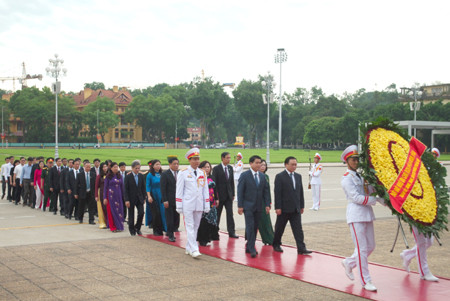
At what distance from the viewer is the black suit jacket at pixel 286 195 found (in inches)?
341

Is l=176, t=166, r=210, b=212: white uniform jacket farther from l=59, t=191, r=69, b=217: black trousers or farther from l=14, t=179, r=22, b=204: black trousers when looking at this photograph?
l=14, t=179, r=22, b=204: black trousers

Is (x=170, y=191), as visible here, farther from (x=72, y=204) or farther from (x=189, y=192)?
(x=72, y=204)

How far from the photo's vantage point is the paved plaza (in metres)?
6.32

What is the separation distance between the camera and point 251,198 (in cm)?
880

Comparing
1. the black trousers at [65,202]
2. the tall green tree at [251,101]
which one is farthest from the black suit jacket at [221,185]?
the tall green tree at [251,101]

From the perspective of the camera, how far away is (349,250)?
30.1 feet

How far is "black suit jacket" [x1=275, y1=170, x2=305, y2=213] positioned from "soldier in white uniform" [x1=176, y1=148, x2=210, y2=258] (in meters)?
1.31

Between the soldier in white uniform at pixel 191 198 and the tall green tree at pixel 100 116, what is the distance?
92314 millimetres

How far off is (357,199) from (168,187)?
4.52 metres

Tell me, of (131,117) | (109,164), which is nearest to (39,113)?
(131,117)

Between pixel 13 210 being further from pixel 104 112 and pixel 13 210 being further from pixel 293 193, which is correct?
pixel 104 112

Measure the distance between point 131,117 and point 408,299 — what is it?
341 feet

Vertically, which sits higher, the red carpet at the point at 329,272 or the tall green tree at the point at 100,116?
the tall green tree at the point at 100,116

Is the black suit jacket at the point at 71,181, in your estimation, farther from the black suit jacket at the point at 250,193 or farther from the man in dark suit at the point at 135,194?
the black suit jacket at the point at 250,193
